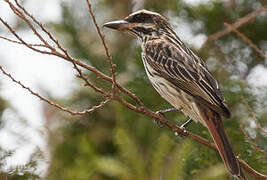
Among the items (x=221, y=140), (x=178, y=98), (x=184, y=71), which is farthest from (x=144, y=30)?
(x=221, y=140)

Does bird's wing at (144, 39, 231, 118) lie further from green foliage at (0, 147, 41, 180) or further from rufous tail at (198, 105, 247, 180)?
green foliage at (0, 147, 41, 180)

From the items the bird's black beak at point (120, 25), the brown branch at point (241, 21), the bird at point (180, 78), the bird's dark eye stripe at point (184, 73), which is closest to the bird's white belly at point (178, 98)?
the bird at point (180, 78)

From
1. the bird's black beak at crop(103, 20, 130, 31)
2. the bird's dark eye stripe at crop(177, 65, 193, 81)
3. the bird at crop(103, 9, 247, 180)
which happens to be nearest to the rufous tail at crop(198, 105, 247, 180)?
the bird at crop(103, 9, 247, 180)

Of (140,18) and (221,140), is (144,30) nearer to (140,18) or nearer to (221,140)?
(140,18)

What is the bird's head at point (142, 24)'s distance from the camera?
219 inches

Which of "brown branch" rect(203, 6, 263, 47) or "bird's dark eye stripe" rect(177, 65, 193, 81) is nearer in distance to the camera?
"bird's dark eye stripe" rect(177, 65, 193, 81)

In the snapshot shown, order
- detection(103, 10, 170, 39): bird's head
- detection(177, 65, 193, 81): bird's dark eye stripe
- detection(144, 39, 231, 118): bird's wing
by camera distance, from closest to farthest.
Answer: detection(144, 39, 231, 118): bird's wing
detection(177, 65, 193, 81): bird's dark eye stripe
detection(103, 10, 170, 39): bird's head

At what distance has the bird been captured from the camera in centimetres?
477

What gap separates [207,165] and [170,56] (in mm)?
1078

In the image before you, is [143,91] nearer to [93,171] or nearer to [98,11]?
[93,171]

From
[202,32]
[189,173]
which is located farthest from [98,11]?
[189,173]

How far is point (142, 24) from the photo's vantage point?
5711 millimetres

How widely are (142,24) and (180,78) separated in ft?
2.68

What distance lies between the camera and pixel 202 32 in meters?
6.93
